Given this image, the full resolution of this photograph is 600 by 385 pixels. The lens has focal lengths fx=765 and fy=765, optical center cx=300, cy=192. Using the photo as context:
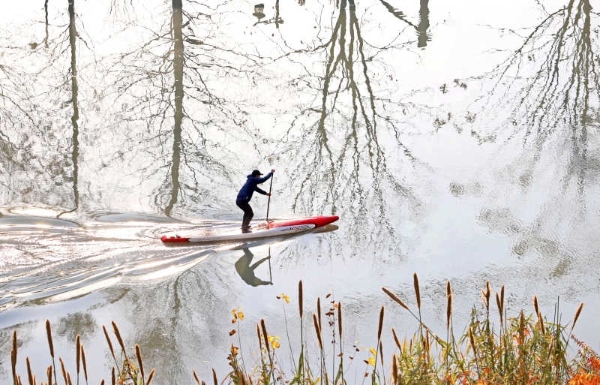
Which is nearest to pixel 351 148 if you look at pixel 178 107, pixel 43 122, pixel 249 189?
pixel 249 189

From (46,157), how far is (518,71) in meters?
8.97

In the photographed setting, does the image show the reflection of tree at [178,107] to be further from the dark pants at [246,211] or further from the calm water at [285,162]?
the dark pants at [246,211]

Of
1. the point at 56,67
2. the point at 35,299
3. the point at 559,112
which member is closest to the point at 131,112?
the point at 56,67

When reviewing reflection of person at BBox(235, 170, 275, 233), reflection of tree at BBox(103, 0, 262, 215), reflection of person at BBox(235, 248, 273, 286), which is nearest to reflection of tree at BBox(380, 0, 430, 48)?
reflection of tree at BBox(103, 0, 262, 215)

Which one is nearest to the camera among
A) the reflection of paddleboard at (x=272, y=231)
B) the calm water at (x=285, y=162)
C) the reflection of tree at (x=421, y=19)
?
the calm water at (x=285, y=162)

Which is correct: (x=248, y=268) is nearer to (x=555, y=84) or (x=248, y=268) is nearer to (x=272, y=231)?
(x=272, y=231)

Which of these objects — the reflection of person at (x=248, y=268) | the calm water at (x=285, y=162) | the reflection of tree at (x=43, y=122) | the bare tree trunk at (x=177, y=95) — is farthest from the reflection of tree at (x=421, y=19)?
the reflection of person at (x=248, y=268)

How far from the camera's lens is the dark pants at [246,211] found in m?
10.0

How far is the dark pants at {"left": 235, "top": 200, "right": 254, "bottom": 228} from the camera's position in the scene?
10.0 m

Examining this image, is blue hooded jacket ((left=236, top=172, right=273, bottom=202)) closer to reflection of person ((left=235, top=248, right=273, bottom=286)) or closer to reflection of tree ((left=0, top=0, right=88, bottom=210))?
reflection of person ((left=235, top=248, right=273, bottom=286))

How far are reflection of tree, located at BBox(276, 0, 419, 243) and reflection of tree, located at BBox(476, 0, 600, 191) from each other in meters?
2.15

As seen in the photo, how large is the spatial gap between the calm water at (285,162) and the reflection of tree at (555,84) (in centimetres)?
5

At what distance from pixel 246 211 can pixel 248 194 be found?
0.79 ft

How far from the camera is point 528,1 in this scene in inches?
736
